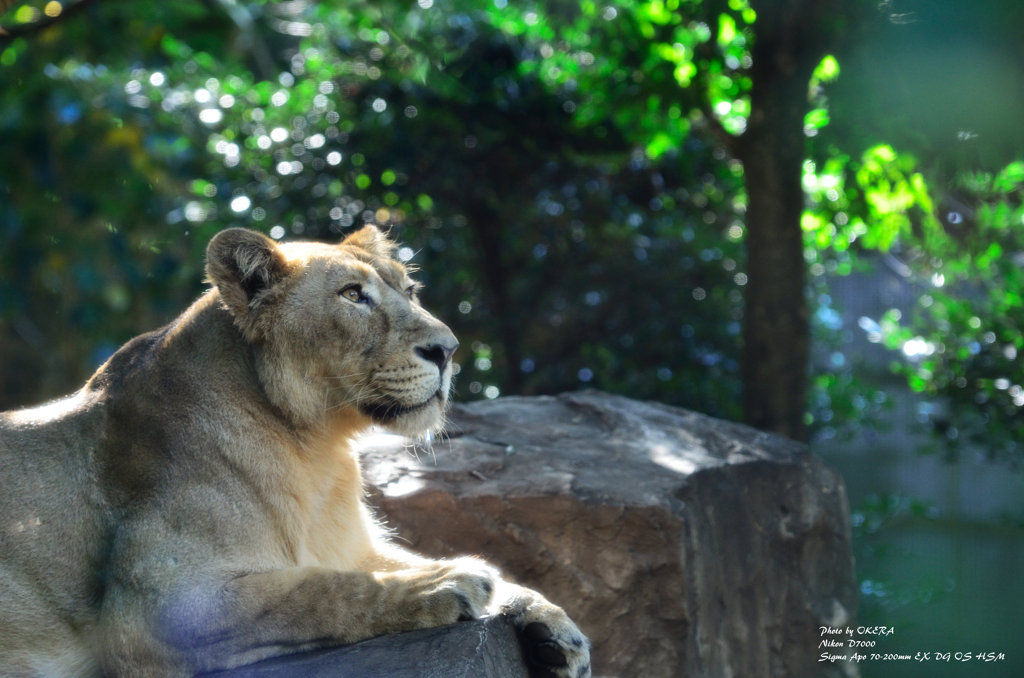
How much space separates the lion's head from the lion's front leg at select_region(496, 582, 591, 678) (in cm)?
79

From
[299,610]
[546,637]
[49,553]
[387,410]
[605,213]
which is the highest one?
[605,213]

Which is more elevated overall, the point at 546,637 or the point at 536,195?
the point at 536,195

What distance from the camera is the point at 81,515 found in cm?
316

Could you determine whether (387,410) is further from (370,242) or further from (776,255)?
(776,255)

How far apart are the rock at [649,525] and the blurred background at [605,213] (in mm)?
1660

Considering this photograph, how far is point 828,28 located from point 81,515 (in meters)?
4.92

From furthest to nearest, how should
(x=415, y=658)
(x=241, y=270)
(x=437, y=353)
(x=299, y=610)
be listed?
(x=437, y=353) < (x=241, y=270) < (x=299, y=610) < (x=415, y=658)

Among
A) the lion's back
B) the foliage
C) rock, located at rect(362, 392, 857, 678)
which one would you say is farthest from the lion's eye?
the foliage

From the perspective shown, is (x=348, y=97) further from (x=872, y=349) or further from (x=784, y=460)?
(x=872, y=349)

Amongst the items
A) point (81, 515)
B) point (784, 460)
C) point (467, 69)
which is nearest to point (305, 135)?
point (467, 69)

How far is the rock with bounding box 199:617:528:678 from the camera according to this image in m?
2.81

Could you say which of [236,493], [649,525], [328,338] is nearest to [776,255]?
[649,525]

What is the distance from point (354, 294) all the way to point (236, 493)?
0.84 m

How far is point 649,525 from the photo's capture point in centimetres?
423
